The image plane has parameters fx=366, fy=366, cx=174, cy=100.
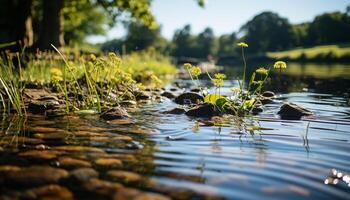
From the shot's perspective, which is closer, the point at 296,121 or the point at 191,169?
the point at 191,169

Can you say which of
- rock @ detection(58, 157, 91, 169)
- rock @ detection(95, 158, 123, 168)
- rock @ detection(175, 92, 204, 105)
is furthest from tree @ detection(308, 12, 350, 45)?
rock @ detection(58, 157, 91, 169)

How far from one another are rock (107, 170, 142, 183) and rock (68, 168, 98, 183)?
12 cm

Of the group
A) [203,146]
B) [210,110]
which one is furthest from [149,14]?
[203,146]

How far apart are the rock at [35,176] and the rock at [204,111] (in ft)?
11.2

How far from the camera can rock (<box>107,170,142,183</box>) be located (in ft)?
8.84

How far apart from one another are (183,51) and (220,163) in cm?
10786

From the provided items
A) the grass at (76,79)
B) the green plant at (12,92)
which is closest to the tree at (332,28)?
the grass at (76,79)

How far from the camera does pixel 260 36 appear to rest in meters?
105

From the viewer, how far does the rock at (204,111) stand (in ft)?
19.6

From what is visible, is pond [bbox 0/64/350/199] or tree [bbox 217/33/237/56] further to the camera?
tree [bbox 217/33/237/56]

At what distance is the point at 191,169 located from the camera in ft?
9.80

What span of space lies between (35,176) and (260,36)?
353ft

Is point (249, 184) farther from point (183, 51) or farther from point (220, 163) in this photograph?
point (183, 51)

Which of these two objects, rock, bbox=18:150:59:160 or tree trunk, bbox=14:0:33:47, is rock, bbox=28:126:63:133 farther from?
tree trunk, bbox=14:0:33:47
